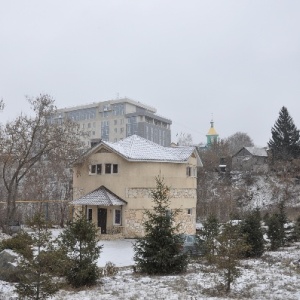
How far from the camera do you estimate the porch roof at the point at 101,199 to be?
29797 millimetres

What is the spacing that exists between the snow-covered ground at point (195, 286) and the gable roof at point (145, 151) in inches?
523

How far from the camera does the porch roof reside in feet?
97.8

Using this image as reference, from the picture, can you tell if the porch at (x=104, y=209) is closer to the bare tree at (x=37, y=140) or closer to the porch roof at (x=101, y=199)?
the porch roof at (x=101, y=199)

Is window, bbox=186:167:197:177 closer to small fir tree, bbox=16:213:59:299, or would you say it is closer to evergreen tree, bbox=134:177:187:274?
evergreen tree, bbox=134:177:187:274

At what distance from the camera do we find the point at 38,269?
11.0 m

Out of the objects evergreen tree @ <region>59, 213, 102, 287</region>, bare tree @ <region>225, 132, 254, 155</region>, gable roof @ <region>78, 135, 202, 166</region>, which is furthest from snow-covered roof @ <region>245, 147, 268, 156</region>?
evergreen tree @ <region>59, 213, 102, 287</region>

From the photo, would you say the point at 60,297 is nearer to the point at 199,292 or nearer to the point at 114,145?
the point at 199,292

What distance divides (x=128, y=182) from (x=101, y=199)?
237 centimetres

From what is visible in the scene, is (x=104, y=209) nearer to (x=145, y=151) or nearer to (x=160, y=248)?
(x=145, y=151)

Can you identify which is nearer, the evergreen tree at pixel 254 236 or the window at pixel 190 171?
the evergreen tree at pixel 254 236

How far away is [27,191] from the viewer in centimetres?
4903

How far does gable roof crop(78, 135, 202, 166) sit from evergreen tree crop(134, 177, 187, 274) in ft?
45.8

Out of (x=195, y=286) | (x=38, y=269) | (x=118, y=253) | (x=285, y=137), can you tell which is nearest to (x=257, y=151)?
(x=285, y=137)

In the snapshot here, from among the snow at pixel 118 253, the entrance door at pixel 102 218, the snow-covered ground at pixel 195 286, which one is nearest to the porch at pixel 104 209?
the entrance door at pixel 102 218
